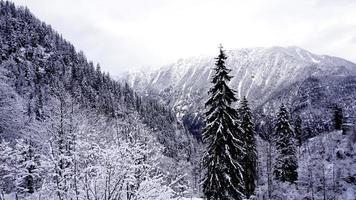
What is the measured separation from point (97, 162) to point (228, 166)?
12184mm

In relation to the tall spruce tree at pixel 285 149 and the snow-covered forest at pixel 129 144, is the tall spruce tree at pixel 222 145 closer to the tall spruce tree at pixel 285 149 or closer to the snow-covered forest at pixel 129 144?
the snow-covered forest at pixel 129 144

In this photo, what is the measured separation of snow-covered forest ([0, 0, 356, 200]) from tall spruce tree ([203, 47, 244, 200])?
7cm

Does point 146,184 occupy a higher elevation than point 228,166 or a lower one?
lower

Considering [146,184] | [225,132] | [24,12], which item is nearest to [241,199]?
[225,132]

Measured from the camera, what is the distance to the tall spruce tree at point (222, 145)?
22.0 m

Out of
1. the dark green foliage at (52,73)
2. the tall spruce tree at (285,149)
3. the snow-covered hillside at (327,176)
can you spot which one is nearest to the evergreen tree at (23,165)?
the snow-covered hillside at (327,176)

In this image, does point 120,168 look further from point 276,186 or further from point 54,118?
point 276,186

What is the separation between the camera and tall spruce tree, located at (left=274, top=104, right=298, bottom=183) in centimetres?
5019

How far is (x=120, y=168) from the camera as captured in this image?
1126 centimetres

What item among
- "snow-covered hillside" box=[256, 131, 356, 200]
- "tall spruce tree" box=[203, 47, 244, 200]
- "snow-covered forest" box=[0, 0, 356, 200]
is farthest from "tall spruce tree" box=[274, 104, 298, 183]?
"tall spruce tree" box=[203, 47, 244, 200]

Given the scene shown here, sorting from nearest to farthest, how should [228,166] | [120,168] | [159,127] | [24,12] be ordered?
[120,168] < [228,166] < [159,127] < [24,12]

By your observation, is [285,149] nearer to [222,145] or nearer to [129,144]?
[222,145]

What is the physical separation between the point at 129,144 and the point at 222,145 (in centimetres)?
927

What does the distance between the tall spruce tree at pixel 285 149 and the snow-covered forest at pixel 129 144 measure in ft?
0.49
